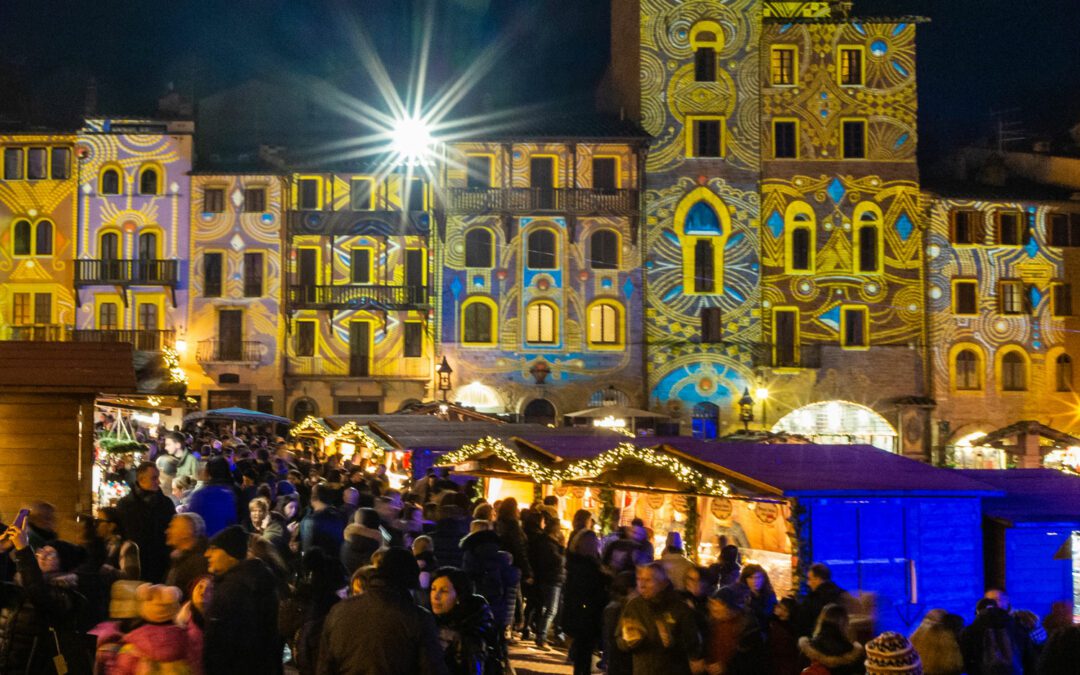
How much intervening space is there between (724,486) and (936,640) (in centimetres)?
630

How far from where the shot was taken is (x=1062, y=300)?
44250mm

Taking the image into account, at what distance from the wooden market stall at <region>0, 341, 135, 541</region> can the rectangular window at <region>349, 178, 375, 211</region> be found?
29.4 m

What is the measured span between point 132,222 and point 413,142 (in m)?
9.04

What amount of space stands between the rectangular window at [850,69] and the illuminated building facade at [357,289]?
44.3 ft

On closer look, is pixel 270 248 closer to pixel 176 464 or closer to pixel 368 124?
pixel 368 124

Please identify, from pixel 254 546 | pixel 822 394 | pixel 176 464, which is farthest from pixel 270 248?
pixel 254 546

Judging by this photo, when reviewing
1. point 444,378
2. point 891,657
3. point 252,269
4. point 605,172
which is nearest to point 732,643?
point 891,657

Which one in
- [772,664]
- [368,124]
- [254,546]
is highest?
[368,124]

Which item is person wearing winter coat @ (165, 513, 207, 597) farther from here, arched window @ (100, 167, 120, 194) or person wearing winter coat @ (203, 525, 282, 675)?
arched window @ (100, 167, 120, 194)

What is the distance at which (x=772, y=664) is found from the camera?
328 inches

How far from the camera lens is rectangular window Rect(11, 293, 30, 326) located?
140ft

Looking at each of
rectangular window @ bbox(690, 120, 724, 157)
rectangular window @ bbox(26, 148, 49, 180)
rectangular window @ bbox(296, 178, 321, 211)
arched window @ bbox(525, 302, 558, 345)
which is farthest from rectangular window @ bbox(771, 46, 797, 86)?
rectangular window @ bbox(26, 148, 49, 180)

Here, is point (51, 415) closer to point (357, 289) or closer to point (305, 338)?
point (357, 289)

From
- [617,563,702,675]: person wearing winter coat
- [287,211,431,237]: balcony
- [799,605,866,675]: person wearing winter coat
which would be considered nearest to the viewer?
[799,605,866,675]: person wearing winter coat
